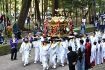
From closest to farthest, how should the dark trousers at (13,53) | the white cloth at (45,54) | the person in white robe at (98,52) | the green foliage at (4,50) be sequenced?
the white cloth at (45,54), the person in white robe at (98,52), the dark trousers at (13,53), the green foliage at (4,50)

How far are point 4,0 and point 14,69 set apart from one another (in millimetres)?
24924

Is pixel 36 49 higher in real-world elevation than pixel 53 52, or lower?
lower

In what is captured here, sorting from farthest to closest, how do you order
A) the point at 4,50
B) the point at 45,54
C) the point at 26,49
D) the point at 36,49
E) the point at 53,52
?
1. the point at 4,50
2. the point at 36,49
3. the point at 26,49
4. the point at 53,52
5. the point at 45,54

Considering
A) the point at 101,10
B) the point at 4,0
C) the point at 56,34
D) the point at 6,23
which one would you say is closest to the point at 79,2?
the point at 101,10

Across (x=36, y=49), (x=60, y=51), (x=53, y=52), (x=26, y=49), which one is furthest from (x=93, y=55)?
(x=26, y=49)

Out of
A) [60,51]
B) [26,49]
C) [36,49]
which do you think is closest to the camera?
[60,51]

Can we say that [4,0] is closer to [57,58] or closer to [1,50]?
[1,50]

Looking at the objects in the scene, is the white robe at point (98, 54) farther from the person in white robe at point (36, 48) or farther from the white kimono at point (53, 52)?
the person in white robe at point (36, 48)

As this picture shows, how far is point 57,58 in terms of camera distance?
882 inches

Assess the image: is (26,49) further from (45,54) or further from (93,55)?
(93,55)

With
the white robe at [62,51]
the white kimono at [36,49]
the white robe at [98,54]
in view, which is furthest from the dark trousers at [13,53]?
the white robe at [98,54]

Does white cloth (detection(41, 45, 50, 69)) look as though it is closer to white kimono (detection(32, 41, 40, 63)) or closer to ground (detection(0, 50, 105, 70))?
ground (detection(0, 50, 105, 70))

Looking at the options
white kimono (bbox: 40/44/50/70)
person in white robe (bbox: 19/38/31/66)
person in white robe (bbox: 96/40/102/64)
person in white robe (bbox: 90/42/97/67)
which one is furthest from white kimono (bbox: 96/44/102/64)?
person in white robe (bbox: 19/38/31/66)

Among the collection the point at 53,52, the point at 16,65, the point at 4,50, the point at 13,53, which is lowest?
the point at 16,65
